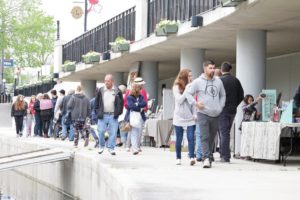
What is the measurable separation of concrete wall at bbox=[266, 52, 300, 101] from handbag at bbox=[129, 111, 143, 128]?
31.8ft

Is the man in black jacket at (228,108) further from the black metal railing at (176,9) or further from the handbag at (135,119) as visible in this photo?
the black metal railing at (176,9)

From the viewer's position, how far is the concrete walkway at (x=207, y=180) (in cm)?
1014

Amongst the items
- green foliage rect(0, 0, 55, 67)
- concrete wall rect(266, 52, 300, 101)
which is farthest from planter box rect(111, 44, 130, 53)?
green foliage rect(0, 0, 55, 67)

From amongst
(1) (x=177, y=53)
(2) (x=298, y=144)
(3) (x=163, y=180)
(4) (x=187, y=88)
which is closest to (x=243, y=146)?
(2) (x=298, y=144)

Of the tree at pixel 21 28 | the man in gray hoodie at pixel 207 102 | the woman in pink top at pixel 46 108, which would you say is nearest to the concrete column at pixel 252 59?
the man in gray hoodie at pixel 207 102

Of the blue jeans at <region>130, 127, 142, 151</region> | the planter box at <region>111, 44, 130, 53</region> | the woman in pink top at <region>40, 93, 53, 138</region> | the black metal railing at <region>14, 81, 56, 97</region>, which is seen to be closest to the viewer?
the blue jeans at <region>130, 127, 142, 151</region>

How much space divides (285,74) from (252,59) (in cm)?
791

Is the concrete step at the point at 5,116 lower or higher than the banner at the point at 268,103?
lower

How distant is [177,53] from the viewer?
30.3 m

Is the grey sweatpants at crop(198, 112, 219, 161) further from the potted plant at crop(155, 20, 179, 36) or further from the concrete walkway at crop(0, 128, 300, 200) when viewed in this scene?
the potted plant at crop(155, 20, 179, 36)

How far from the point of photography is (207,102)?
583 inches

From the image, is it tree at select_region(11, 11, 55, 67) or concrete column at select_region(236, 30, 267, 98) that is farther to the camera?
tree at select_region(11, 11, 55, 67)

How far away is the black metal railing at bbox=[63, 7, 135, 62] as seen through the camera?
34281 mm

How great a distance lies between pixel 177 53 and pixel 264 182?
18.2 meters
